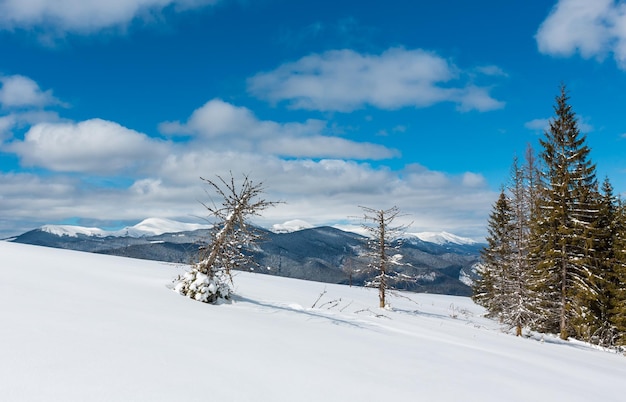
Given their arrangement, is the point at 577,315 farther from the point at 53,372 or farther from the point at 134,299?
the point at 53,372

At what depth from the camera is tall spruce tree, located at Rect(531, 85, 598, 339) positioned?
2392 cm

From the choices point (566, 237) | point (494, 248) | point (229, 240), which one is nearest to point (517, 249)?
point (566, 237)

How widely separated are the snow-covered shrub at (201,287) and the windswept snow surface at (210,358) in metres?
0.52

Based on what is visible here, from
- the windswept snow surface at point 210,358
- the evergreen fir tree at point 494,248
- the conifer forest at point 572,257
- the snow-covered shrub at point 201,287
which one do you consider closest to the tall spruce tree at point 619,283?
the conifer forest at point 572,257

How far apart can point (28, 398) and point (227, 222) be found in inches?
335

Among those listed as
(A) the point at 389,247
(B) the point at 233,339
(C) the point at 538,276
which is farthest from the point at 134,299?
(C) the point at 538,276

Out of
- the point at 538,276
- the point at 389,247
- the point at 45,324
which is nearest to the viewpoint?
the point at 45,324

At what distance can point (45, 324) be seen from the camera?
493 centimetres

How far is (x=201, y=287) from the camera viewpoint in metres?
10.4

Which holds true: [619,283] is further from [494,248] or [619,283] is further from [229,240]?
[229,240]

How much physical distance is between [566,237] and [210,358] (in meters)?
25.6

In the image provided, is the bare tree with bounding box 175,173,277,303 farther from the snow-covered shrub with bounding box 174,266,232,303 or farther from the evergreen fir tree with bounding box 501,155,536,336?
the evergreen fir tree with bounding box 501,155,536,336

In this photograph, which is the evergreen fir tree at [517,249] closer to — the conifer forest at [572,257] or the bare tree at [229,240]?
the conifer forest at [572,257]

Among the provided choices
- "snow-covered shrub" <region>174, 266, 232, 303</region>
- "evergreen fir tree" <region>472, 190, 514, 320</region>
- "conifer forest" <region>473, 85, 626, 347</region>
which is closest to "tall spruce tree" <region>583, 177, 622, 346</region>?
"conifer forest" <region>473, 85, 626, 347</region>
